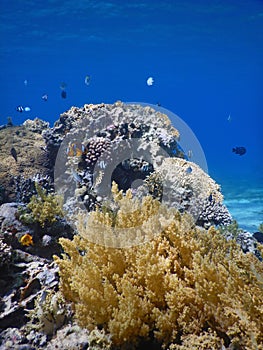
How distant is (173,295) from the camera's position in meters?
2.53

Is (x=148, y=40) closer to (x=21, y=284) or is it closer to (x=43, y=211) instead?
(x=43, y=211)

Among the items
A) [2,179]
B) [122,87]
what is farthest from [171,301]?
[122,87]

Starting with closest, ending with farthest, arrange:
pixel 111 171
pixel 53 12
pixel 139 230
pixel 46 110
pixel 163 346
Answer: pixel 163 346 → pixel 139 230 → pixel 111 171 → pixel 53 12 → pixel 46 110

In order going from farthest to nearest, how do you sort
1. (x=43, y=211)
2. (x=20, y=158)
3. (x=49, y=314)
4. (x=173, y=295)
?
(x=20, y=158) < (x=43, y=211) < (x=49, y=314) < (x=173, y=295)

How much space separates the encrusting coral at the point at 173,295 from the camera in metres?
2.34

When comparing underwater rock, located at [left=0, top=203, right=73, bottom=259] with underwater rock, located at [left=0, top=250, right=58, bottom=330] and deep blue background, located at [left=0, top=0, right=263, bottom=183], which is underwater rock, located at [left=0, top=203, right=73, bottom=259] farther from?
deep blue background, located at [left=0, top=0, right=263, bottom=183]

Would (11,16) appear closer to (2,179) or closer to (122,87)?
(2,179)

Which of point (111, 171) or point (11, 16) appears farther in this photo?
point (11, 16)

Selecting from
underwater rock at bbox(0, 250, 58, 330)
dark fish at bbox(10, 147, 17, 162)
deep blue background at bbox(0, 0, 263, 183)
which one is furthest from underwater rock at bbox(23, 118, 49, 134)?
underwater rock at bbox(0, 250, 58, 330)

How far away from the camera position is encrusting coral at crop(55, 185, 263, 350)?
7.68 ft

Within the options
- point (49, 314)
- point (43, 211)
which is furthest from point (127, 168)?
point (49, 314)

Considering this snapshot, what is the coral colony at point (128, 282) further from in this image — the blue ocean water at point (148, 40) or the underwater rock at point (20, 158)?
the blue ocean water at point (148, 40)

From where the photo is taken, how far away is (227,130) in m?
191

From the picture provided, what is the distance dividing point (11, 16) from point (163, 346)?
118ft
